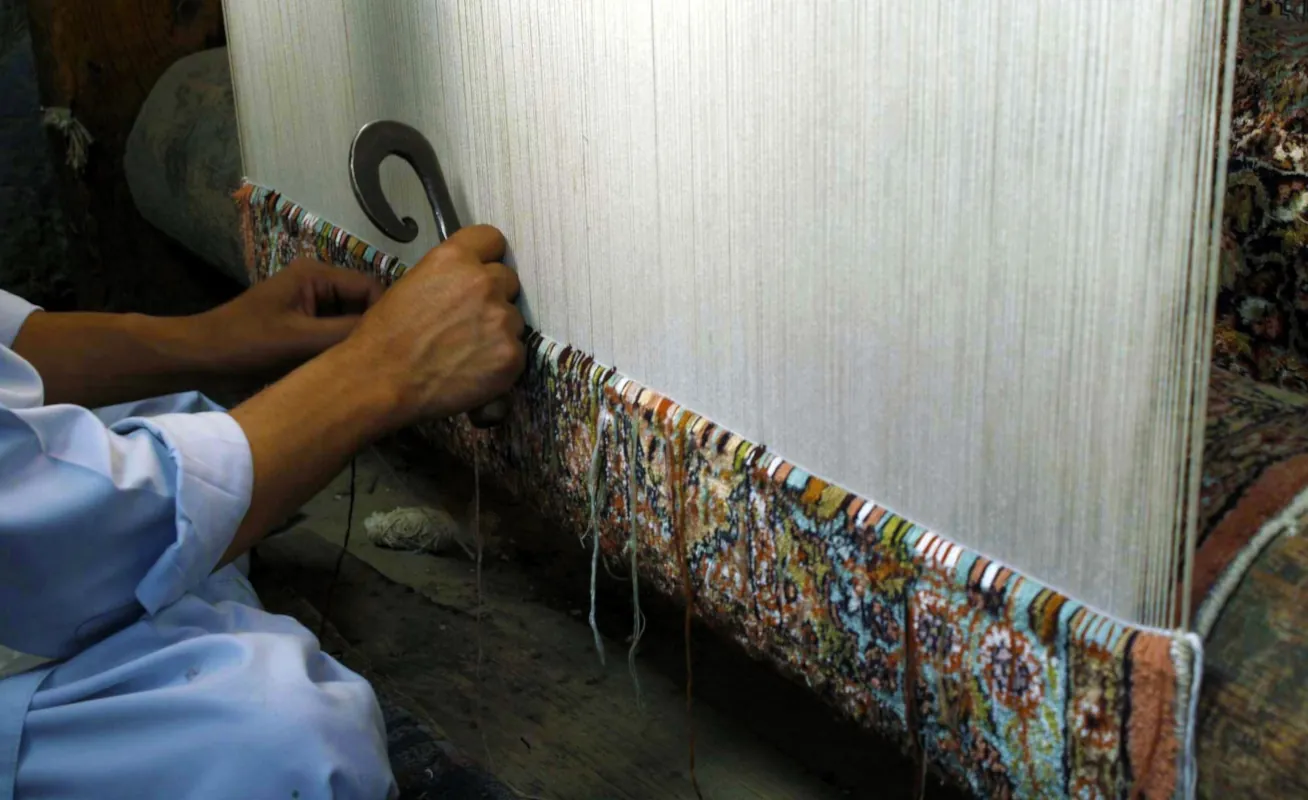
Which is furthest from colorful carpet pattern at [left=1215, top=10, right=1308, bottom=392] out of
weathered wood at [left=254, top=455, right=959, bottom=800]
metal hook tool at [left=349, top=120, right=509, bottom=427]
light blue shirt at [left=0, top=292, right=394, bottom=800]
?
light blue shirt at [left=0, top=292, right=394, bottom=800]

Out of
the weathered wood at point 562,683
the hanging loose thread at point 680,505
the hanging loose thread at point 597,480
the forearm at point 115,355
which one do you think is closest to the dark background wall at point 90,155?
the weathered wood at point 562,683

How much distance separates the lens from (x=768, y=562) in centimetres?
105

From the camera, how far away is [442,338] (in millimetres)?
1245

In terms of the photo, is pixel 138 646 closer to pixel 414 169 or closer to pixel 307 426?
pixel 307 426

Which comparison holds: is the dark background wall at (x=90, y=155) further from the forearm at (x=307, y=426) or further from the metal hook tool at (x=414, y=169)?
the forearm at (x=307, y=426)

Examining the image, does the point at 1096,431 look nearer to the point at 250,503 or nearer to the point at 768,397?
the point at 768,397

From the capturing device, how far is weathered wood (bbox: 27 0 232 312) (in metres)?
3.00

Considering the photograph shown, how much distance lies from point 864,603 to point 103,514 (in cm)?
59

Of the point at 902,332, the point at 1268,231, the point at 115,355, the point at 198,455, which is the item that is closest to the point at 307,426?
the point at 198,455

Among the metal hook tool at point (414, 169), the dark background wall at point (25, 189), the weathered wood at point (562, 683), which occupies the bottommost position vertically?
the weathered wood at point (562, 683)

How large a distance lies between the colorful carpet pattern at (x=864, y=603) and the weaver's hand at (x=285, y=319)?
0.26 metres

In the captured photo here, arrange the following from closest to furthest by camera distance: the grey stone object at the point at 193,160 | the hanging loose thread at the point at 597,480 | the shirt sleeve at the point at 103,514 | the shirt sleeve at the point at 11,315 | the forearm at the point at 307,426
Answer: the shirt sleeve at the point at 103,514 < the forearm at the point at 307,426 < the hanging loose thread at the point at 597,480 < the shirt sleeve at the point at 11,315 < the grey stone object at the point at 193,160

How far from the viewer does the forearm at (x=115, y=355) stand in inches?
57.5

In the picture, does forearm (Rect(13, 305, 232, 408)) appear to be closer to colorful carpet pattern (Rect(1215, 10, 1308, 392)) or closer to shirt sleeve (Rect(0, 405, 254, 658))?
shirt sleeve (Rect(0, 405, 254, 658))
